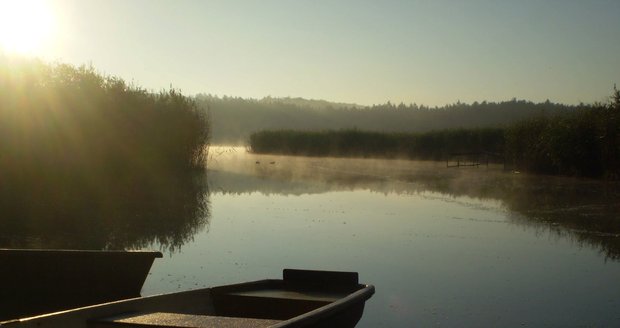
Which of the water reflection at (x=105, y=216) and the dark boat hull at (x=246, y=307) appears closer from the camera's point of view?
the dark boat hull at (x=246, y=307)

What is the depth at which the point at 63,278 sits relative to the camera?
7621 millimetres

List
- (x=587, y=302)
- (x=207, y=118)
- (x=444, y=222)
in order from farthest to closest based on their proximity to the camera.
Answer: (x=207, y=118) < (x=444, y=222) < (x=587, y=302)

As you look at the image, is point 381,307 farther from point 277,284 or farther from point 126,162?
point 126,162

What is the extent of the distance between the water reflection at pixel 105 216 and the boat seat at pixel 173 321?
560 centimetres

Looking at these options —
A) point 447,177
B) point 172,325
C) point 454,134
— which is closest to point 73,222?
point 172,325

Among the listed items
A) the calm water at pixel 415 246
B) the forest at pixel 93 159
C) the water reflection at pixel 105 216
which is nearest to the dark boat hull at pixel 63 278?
the calm water at pixel 415 246

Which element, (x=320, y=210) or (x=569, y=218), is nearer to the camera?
(x=569, y=218)

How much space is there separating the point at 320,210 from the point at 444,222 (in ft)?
10.9

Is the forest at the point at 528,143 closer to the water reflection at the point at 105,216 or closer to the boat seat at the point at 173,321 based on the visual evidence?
the water reflection at the point at 105,216

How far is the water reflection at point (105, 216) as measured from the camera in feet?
39.3

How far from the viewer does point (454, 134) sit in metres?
48.2

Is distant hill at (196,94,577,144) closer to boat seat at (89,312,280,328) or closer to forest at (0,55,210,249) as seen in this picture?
forest at (0,55,210,249)

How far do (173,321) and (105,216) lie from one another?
10.4 m

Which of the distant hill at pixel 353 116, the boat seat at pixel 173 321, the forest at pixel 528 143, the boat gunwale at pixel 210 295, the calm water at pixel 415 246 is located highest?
the distant hill at pixel 353 116
